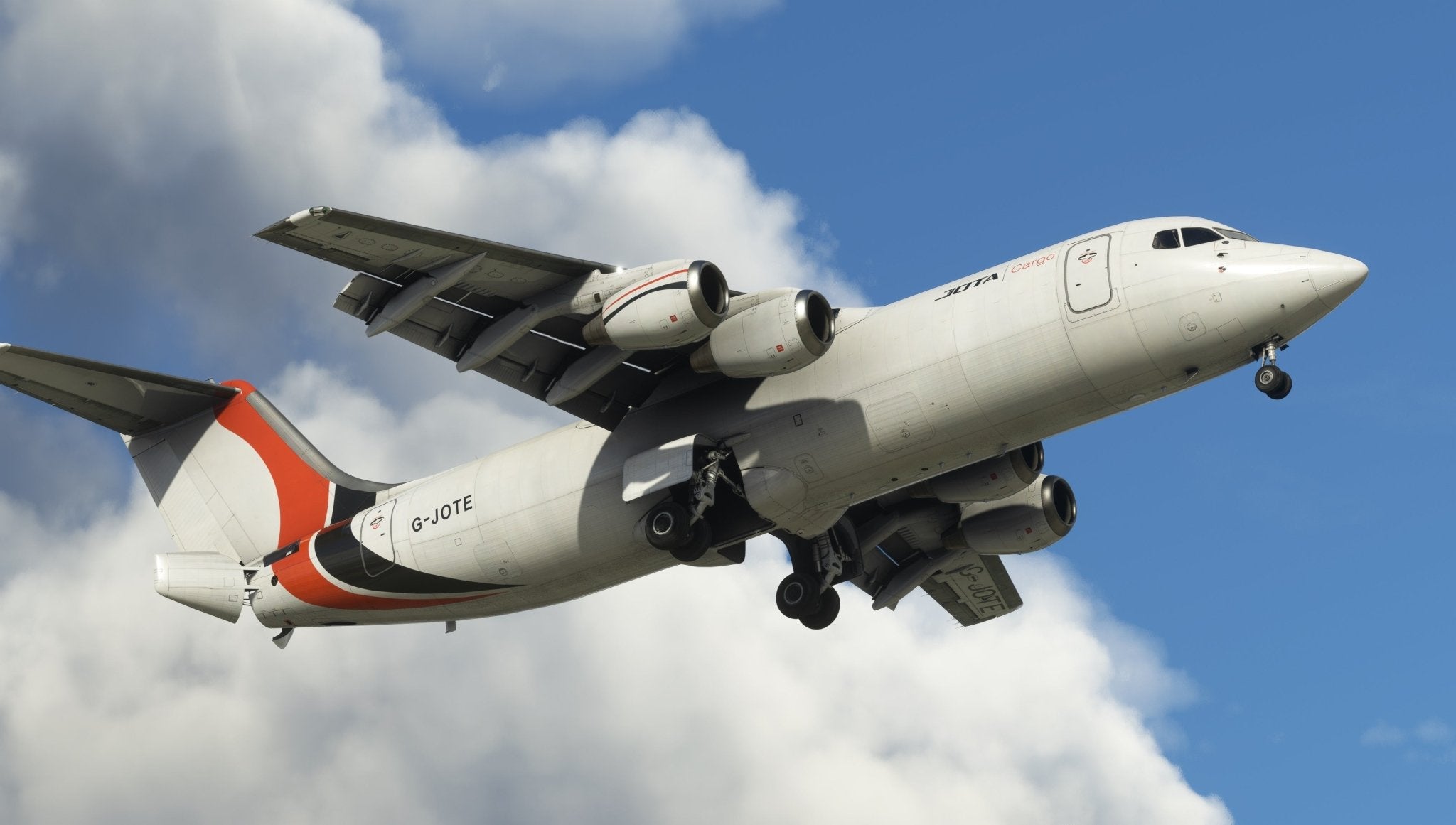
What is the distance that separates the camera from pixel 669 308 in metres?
15.8

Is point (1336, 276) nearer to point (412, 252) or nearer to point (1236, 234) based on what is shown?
point (1236, 234)

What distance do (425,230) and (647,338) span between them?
2447 millimetres

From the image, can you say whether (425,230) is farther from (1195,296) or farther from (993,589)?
(993,589)

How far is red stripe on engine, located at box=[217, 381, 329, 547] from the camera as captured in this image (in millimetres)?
20453

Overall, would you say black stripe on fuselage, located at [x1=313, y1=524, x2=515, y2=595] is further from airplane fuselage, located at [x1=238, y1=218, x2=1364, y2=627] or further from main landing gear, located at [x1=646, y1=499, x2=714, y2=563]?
main landing gear, located at [x1=646, y1=499, x2=714, y2=563]

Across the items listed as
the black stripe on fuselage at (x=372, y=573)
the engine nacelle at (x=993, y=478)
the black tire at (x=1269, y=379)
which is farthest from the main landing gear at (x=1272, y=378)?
the black stripe on fuselage at (x=372, y=573)

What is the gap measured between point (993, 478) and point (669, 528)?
4.07 m

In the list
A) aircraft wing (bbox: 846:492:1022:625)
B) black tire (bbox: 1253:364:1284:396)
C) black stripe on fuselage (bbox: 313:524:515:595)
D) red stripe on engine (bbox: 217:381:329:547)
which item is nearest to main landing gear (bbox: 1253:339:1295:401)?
black tire (bbox: 1253:364:1284:396)

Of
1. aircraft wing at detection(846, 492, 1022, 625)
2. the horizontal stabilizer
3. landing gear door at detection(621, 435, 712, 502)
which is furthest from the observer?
aircraft wing at detection(846, 492, 1022, 625)

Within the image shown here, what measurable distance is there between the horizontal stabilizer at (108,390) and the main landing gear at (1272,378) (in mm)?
13208

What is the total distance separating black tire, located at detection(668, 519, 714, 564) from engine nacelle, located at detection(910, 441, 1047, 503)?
122 inches

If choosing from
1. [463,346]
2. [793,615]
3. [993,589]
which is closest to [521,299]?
[463,346]

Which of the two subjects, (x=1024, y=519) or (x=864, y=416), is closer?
(x=864, y=416)

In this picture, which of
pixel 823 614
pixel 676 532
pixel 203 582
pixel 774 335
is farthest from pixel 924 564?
pixel 203 582
